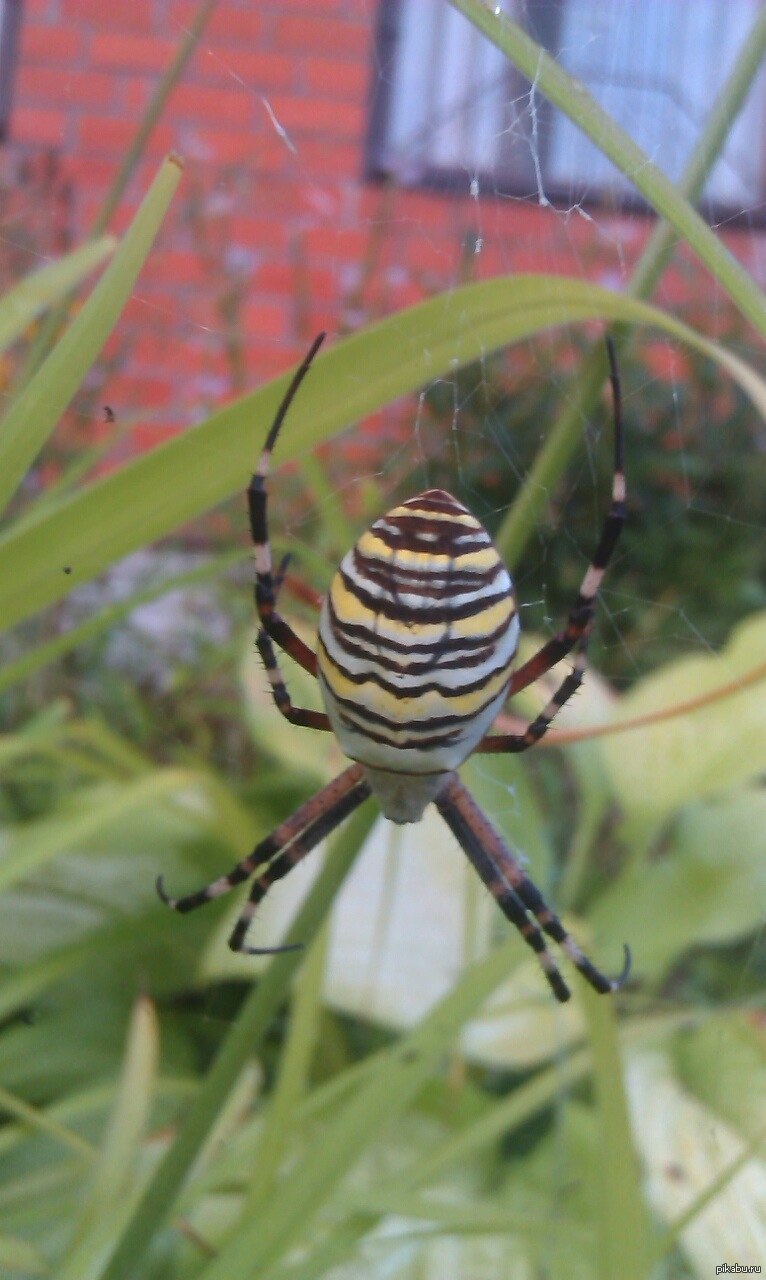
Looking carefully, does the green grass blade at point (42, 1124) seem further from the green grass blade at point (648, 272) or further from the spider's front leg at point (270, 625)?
the green grass blade at point (648, 272)

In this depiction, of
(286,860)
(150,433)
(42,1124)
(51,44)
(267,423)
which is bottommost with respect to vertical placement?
(42,1124)

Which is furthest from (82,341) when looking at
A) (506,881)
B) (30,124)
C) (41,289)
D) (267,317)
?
(30,124)

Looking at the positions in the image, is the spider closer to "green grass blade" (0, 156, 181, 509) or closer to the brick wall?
"green grass blade" (0, 156, 181, 509)

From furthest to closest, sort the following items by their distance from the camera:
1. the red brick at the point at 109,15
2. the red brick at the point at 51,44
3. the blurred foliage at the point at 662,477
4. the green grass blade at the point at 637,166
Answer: the blurred foliage at the point at 662,477, the red brick at the point at 51,44, the red brick at the point at 109,15, the green grass blade at the point at 637,166

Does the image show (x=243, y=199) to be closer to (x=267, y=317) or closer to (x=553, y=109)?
(x=267, y=317)

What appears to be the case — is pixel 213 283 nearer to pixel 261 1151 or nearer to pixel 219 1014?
pixel 219 1014

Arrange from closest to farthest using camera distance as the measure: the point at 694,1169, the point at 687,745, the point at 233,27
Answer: the point at 694,1169 → the point at 687,745 → the point at 233,27

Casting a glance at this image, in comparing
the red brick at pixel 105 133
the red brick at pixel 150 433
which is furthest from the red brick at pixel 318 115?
the red brick at pixel 150 433
